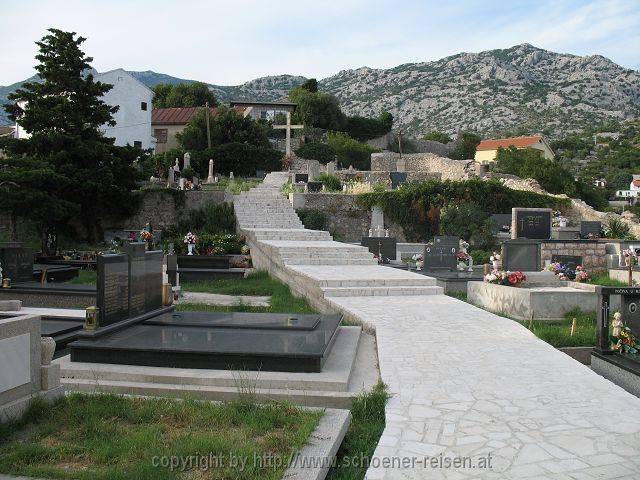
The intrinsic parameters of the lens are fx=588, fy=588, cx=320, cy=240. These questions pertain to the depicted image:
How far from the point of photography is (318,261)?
48.3 feet

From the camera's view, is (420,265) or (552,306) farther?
(420,265)

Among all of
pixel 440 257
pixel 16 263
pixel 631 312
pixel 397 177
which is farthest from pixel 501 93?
pixel 631 312

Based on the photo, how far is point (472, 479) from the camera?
3.76 m

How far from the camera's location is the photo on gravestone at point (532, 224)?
18391 millimetres

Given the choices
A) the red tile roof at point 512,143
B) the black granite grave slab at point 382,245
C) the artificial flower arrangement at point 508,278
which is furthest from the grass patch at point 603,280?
the red tile roof at point 512,143

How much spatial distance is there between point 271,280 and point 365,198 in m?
12.8

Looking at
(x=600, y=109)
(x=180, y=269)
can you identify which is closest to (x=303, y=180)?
(x=180, y=269)

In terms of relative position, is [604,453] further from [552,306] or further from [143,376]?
[552,306]

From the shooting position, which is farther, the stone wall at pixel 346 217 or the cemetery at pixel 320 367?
the stone wall at pixel 346 217

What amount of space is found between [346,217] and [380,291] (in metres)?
16.4

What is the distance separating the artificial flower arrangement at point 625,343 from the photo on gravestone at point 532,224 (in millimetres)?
11694

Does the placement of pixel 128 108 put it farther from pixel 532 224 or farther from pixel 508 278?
pixel 508 278

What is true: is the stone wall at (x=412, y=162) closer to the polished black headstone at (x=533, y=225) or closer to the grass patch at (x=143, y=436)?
the polished black headstone at (x=533, y=225)

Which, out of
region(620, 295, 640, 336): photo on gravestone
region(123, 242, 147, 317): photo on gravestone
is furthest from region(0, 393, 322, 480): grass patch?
region(620, 295, 640, 336): photo on gravestone
